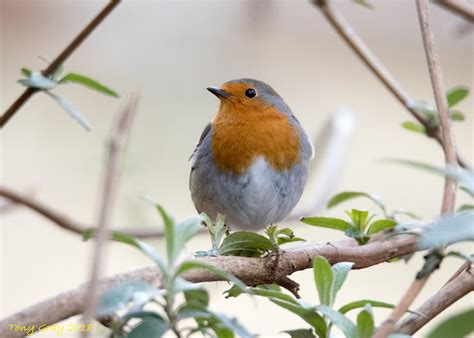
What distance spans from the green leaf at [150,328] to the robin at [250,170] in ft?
5.58

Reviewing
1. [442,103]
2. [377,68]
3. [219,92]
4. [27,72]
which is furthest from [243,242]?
[219,92]

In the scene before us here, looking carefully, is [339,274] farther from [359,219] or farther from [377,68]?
[377,68]

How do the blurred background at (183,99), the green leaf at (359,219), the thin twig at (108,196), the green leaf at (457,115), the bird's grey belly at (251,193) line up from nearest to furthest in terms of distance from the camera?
the thin twig at (108,196) → the green leaf at (359,219) → the green leaf at (457,115) → the bird's grey belly at (251,193) → the blurred background at (183,99)

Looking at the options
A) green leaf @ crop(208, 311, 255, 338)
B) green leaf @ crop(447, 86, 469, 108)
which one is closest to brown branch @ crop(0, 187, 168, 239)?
green leaf @ crop(208, 311, 255, 338)

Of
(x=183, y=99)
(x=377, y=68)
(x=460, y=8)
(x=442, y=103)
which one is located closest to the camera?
(x=442, y=103)

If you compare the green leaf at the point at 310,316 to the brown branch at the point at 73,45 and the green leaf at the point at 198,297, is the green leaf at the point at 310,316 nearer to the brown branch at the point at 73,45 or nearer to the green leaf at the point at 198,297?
the green leaf at the point at 198,297

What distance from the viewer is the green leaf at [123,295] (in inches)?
32.7

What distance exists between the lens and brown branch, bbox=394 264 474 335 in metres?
1.07

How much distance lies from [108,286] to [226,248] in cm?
38

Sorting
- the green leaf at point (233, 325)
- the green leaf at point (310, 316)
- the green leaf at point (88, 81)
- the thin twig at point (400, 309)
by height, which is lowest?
the green leaf at point (233, 325)

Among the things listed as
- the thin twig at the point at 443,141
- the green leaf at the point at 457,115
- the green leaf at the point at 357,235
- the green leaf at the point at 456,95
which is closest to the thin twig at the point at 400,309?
the thin twig at the point at 443,141

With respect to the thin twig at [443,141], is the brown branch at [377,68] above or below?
above

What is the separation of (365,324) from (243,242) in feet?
1.15

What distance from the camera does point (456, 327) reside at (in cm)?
80
